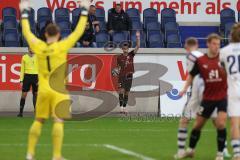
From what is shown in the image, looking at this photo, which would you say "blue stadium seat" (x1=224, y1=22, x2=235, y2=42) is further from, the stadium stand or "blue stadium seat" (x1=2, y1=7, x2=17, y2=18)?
"blue stadium seat" (x1=2, y1=7, x2=17, y2=18)

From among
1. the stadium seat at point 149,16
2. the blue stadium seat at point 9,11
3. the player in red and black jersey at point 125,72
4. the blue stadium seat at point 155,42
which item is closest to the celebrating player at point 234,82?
the player in red and black jersey at point 125,72

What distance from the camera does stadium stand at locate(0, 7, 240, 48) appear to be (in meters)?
28.0

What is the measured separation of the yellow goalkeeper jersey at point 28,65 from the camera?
24.9 m

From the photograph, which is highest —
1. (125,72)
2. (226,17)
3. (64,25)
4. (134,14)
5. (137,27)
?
(134,14)

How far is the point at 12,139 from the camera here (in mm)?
18234

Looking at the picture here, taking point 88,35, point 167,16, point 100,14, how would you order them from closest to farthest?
point 88,35 → point 100,14 → point 167,16

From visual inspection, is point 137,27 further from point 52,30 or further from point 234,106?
point 234,106

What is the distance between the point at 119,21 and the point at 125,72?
2738 mm

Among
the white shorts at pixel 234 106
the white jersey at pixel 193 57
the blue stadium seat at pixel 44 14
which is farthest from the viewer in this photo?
the blue stadium seat at pixel 44 14

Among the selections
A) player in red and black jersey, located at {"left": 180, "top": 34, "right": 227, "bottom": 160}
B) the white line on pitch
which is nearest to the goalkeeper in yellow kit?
the white line on pitch

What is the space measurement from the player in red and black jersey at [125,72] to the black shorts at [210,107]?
471 inches

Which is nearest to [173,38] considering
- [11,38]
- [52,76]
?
[11,38]

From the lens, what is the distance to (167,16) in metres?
30.0

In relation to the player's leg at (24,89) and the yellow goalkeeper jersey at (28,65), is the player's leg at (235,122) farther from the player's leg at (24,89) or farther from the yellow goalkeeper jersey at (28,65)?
the player's leg at (24,89)
